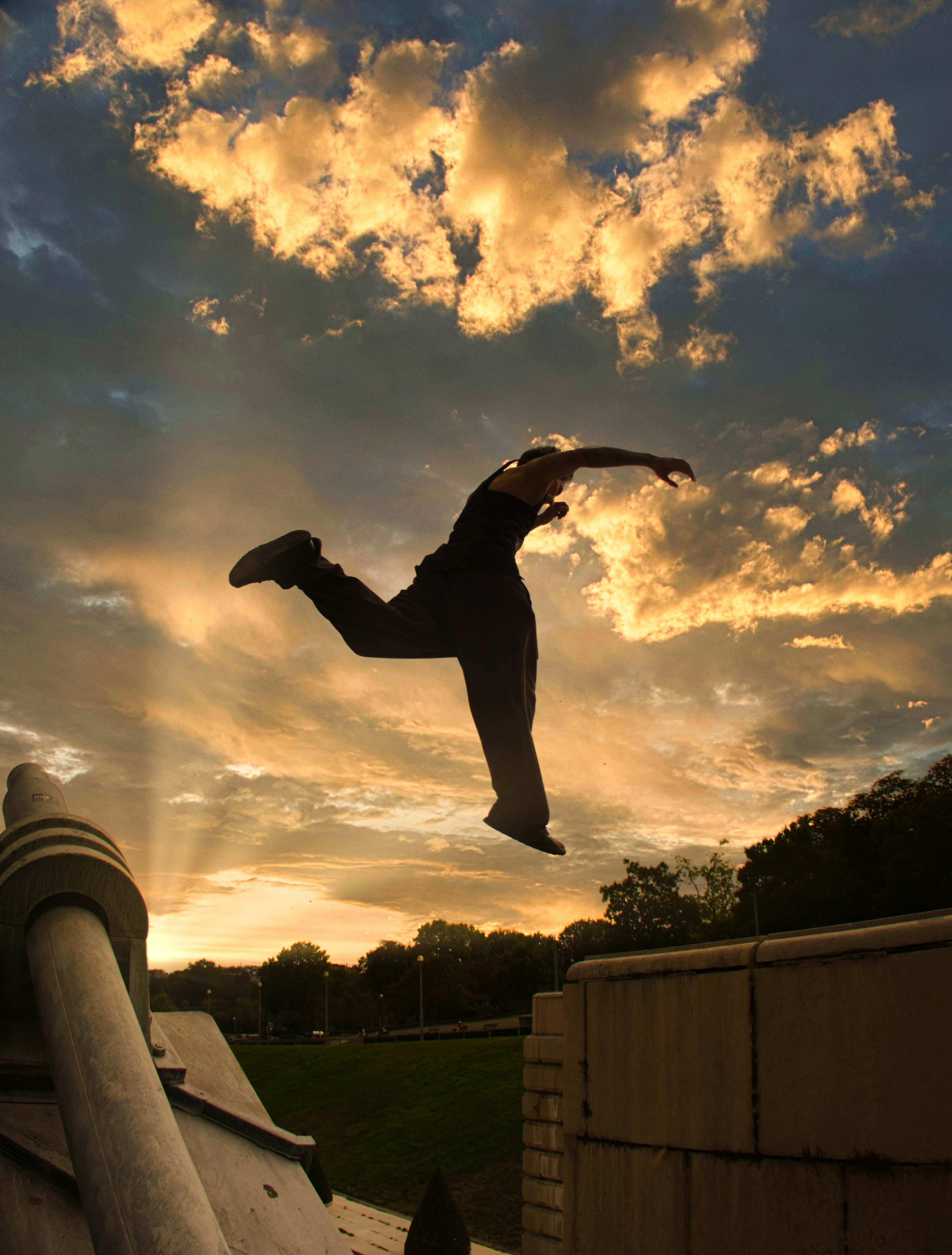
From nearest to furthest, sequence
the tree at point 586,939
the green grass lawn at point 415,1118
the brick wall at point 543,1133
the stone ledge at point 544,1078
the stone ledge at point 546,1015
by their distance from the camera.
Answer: the brick wall at point 543,1133
the stone ledge at point 544,1078
the stone ledge at point 546,1015
the green grass lawn at point 415,1118
the tree at point 586,939

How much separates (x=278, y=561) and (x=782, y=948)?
275 centimetres

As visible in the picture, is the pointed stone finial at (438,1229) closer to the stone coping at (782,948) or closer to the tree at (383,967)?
the stone coping at (782,948)

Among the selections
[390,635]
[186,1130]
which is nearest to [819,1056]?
[390,635]

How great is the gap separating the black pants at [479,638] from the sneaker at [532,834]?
35 millimetres

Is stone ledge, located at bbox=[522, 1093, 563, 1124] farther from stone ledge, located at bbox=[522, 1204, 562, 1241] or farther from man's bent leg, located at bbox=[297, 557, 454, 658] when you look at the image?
man's bent leg, located at bbox=[297, 557, 454, 658]

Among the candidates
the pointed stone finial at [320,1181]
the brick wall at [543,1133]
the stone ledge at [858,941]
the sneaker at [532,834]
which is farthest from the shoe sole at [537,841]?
the pointed stone finial at [320,1181]

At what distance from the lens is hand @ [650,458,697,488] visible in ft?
12.5

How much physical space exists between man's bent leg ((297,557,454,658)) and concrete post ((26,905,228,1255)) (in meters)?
2.03

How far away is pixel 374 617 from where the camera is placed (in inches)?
163

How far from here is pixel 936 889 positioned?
39969 mm

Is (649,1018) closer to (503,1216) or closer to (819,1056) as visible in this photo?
(819,1056)

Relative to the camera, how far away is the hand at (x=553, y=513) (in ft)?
14.6

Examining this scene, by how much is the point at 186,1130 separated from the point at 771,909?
2265 inches

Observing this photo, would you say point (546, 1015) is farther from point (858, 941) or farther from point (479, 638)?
point (858, 941)
